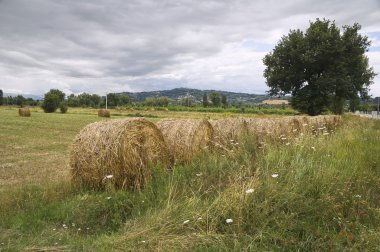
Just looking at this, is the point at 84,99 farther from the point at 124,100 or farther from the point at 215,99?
the point at 215,99

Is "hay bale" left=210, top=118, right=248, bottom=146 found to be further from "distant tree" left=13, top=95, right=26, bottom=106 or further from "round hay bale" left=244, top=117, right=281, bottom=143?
"distant tree" left=13, top=95, right=26, bottom=106

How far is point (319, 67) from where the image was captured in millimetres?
38000

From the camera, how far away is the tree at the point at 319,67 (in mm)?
36125

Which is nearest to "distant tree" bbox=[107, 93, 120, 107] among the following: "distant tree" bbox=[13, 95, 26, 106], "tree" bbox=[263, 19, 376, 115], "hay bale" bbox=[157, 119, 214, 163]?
"distant tree" bbox=[13, 95, 26, 106]

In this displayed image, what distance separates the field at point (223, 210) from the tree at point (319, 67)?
106 ft

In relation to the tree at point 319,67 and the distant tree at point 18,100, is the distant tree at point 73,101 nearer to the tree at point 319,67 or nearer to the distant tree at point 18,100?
the distant tree at point 18,100

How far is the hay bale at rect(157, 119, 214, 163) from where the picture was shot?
324 inches

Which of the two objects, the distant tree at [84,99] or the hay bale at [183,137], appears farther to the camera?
the distant tree at [84,99]

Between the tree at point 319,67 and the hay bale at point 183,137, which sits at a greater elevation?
the tree at point 319,67

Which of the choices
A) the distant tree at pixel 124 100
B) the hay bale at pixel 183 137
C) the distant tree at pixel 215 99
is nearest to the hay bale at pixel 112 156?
the hay bale at pixel 183 137

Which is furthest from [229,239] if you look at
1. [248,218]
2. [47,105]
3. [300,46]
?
[47,105]

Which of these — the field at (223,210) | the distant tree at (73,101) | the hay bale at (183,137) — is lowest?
the field at (223,210)

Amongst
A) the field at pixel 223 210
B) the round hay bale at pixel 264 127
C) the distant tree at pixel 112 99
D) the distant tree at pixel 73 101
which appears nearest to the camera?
the field at pixel 223 210

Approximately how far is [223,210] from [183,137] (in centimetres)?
448
